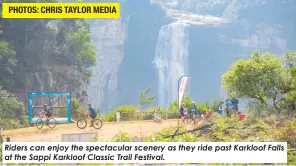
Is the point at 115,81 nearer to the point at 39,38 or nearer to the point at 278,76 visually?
the point at 39,38

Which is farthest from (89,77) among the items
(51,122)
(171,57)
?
(171,57)

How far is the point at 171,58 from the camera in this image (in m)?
78.8

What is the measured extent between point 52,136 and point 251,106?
8.22 metres

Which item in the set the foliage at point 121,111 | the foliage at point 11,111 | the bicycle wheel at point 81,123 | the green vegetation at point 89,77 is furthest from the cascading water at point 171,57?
the bicycle wheel at point 81,123

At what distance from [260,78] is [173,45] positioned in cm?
6473

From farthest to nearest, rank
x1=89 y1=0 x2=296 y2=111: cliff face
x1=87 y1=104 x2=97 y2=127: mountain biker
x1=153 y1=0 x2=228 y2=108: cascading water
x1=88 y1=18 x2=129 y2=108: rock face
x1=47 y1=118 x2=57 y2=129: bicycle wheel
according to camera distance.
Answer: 1. x1=89 y1=0 x2=296 y2=111: cliff face
2. x1=153 y1=0 x2=228 y2=108: cascading water
3. x1=88 y1=18 x2=129 y2=108: rock face
4. x1=47 y1=118 x2=57 y2=129: bicycle wheel
5. x1=87 y1=104 x2=97 y2=127: mountain biker

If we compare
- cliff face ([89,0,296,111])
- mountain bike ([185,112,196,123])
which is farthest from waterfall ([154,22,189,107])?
mountain bike ([185,112,196,123])

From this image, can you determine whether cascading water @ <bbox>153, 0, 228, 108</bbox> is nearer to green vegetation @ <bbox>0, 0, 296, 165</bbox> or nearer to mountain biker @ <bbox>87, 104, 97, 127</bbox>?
green vegetation @ <bbox>0, 0, 296, 165</bbox>

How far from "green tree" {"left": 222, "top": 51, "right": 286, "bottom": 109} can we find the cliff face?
63.9m

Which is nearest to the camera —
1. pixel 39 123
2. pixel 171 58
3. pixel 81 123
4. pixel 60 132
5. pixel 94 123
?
pixel 60 132

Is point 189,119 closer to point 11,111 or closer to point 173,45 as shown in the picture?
point 11,111

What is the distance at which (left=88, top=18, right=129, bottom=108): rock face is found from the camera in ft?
255
